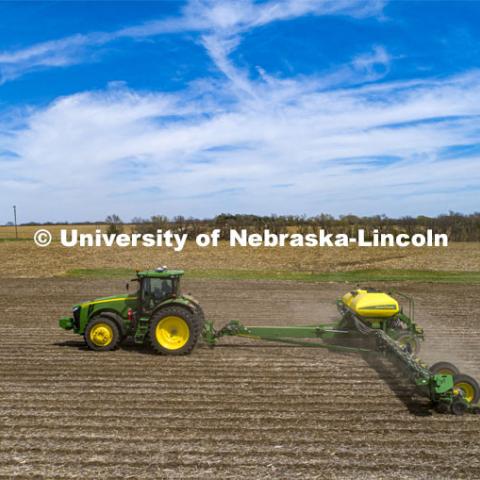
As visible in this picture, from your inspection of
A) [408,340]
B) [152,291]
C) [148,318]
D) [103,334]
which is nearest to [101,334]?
[103,334]

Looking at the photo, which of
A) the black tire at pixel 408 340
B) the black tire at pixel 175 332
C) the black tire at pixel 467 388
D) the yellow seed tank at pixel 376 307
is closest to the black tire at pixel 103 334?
the black tire at pixel 175 332

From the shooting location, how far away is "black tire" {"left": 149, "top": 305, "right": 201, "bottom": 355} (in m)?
11.2

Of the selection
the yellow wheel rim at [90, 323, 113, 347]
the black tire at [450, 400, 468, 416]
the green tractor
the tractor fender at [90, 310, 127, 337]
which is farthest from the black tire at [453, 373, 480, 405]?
the yellow wheel rim at [90, 323, 113, 347]

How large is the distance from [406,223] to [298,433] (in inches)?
1720

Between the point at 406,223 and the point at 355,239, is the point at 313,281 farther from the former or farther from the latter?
the point at 406,223

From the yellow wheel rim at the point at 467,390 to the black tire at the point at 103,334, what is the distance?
7190mm

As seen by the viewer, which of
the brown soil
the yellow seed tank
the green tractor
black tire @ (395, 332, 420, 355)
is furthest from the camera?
the green tractor

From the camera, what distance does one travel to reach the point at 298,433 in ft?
24.5

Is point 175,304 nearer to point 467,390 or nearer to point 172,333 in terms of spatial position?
point 172,333

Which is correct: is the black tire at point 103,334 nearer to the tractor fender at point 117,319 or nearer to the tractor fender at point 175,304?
the tractor fender at point 117,319

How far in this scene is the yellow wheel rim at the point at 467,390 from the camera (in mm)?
8492

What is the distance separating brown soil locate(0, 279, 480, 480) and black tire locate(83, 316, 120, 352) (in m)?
0.29

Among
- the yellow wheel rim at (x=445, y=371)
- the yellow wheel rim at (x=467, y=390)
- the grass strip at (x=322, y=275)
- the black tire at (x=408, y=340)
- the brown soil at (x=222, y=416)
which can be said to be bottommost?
the brown soil at (x=222, y=416)

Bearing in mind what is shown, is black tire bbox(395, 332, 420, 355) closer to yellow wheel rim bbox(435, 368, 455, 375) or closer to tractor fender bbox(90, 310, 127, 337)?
yellow wheel rim bbox(435, 368, 455, 375)
